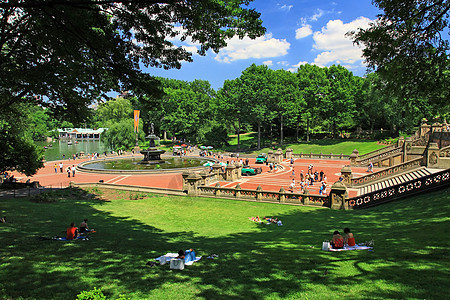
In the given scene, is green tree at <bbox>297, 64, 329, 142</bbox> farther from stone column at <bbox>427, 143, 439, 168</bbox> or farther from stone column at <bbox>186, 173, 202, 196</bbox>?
stone column at <bbox>186, 173, 202, 196</bbox>

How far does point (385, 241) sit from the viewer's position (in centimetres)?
990

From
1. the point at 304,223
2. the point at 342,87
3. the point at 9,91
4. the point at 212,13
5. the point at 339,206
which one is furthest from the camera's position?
the point at 342,87

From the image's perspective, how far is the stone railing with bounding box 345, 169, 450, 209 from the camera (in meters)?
16.3

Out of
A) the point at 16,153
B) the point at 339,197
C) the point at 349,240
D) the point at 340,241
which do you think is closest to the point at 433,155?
the point at 339,197

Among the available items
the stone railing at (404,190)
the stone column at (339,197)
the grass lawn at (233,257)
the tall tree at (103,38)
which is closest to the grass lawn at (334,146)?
the stone railing at (404,190)

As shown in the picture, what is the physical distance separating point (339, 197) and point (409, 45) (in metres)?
9.92

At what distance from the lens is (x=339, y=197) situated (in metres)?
18.9

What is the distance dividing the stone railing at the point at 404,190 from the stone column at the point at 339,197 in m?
0.26

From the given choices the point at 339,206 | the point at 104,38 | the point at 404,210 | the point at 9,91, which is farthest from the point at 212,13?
the point at 339,206

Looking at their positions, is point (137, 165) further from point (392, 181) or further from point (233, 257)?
point (233, 257)

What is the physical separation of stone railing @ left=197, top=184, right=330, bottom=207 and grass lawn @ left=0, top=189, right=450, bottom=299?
4.00 meters

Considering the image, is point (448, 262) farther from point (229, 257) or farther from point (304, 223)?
point (304, 223)

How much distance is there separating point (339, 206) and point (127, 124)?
58.1m

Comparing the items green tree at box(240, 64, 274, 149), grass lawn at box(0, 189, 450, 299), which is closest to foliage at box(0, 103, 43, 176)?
grass lawn at box(0, 189, 450, 299)
